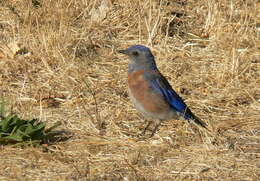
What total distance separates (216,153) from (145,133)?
83 centimetres

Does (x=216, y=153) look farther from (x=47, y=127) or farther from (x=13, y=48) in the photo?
(x=13, y=48)

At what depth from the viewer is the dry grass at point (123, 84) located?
5.28 meters

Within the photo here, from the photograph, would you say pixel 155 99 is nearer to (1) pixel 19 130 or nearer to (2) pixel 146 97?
(2) pixel 146 97

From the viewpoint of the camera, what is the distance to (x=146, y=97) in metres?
5.97

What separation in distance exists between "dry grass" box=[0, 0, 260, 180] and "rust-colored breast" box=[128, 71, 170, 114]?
0.79 feet

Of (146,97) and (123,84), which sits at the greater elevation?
(146,97)

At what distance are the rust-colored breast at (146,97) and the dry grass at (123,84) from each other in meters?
0.24

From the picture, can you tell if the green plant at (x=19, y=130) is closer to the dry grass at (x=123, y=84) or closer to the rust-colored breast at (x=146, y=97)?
Result: the dry grass at (x=123, y=84)

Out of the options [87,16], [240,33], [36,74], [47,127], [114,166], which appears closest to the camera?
[114,166]

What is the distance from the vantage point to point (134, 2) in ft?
27.9

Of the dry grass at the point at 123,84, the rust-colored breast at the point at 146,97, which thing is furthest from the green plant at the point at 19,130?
the rust-colored breast at the point at 146,97

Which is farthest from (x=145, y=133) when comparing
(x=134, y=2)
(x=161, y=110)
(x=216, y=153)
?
(x=134, y=2)

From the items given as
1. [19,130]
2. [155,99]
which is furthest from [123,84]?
[19,130]

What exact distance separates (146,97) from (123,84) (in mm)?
1186
